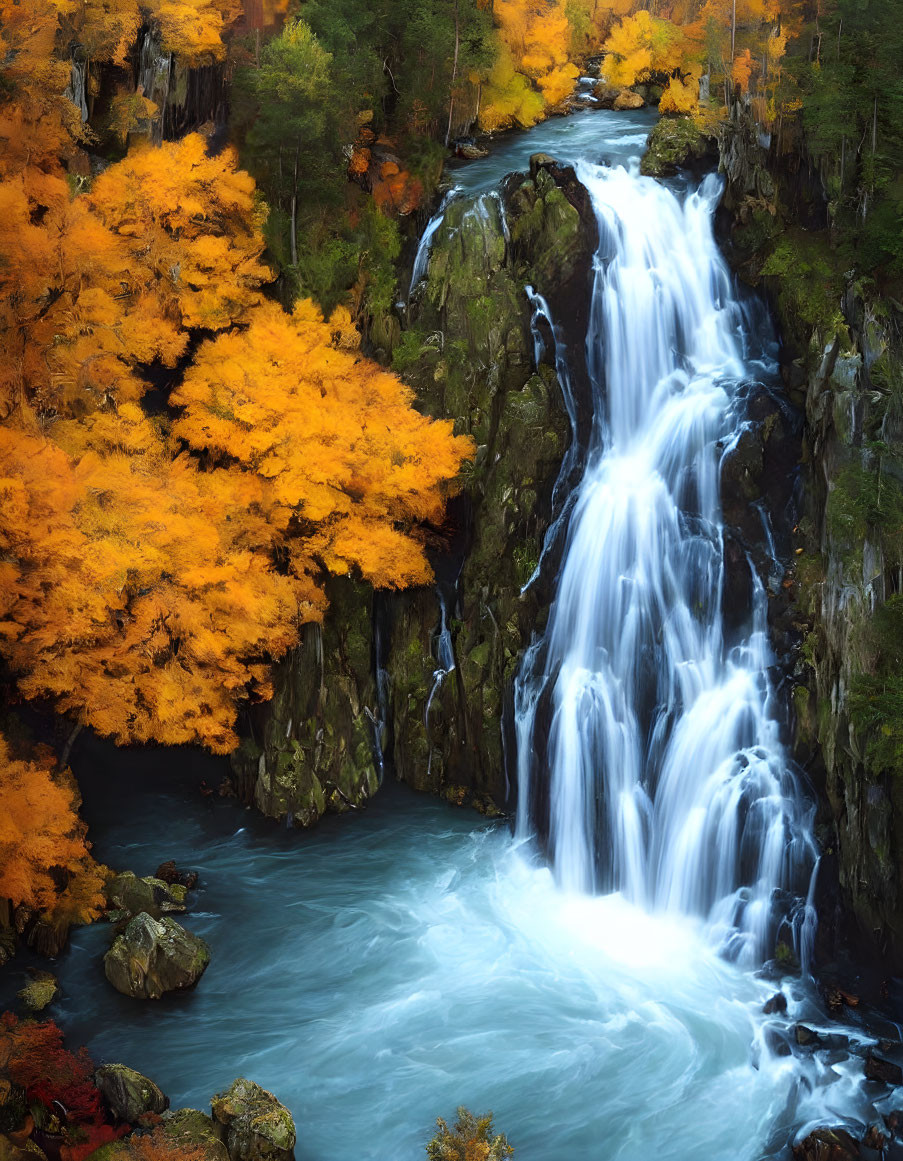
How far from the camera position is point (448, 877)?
20406mm

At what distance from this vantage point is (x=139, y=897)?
18.8m

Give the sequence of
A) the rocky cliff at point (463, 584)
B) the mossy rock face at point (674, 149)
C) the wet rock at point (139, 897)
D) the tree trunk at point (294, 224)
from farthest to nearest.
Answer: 1. the mossy rock face at point (674, 149)
2. the tree trunk at point (294, 224)
3. the rocky cliff at point (463, 584)
4. the wet rock at point (139, 897)

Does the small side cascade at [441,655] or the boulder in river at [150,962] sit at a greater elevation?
the small side cascade at [441,655]

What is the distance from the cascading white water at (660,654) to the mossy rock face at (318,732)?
11.9 feet

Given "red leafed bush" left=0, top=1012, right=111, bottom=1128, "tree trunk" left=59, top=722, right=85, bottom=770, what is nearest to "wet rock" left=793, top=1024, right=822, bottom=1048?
"red leafed bush" left=0, top=1012, right=111, bottom=1128

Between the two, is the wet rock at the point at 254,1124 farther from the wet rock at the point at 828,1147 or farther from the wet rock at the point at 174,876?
the wet rock at the point at 828,1147

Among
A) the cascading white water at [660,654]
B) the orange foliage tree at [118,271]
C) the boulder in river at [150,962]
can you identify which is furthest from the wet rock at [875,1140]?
the orange foliage tree at [118,271]

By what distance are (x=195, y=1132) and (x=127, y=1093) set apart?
49.4 inches

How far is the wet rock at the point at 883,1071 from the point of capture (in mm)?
14977

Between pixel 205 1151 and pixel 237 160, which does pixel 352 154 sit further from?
pixel 205 1151

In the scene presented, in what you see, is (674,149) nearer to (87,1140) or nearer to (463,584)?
(463,584)

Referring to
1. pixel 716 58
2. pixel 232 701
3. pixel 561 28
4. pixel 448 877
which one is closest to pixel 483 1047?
pixel 448 877

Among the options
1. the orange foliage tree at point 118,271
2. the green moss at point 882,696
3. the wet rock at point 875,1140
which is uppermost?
the orange foliage tree at point 118,271

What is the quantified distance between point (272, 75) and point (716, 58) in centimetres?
1225
